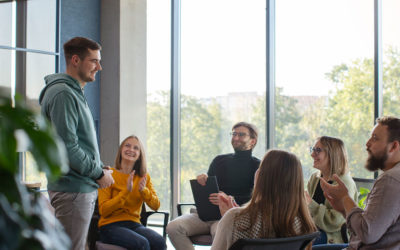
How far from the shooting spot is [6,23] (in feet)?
13.7

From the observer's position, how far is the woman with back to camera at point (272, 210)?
2.04 meters

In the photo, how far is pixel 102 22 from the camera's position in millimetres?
5375

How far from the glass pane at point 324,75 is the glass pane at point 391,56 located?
124 mm

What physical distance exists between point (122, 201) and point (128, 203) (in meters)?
0.10

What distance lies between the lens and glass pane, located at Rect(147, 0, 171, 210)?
5.60 meters

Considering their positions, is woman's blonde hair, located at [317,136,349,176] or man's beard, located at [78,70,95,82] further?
woman's blonde hair, located at [317,136,349,176]

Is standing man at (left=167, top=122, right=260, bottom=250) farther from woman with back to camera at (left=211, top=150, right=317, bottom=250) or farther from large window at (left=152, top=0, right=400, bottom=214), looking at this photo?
woman with back to camera at (left=211, top=150, right=317, bottom=250)

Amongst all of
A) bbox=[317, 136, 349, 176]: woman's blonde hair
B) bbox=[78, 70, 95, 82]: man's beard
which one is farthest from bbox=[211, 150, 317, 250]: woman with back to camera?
bbox=[317, 136, 349, 176]: woman's blonde hair

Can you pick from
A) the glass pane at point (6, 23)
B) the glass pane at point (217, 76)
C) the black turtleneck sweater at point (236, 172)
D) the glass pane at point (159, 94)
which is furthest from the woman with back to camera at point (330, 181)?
the glass pane at point (6, 23)

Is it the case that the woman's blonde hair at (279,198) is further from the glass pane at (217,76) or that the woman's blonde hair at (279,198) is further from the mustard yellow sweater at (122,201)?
the glass pane at (217,76)

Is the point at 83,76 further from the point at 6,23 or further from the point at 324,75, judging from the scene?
the point at 324,75

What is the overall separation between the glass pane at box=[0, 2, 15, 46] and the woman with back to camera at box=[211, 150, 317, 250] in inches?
120

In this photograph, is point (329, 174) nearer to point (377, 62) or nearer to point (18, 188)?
point (377, 62)

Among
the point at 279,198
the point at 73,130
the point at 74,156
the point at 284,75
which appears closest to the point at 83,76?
the point at 73,130
